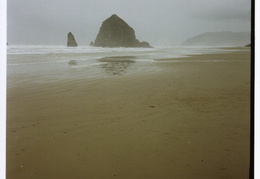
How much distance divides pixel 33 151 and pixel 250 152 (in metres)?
1.53

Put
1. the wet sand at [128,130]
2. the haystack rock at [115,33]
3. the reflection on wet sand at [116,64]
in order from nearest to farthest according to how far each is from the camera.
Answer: the wet sand at [128,130] → the haystack rock at [115,33] → the reflection on wet sand at [116,64]

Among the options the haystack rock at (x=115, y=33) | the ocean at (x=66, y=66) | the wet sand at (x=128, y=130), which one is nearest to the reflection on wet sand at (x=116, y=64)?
the ocean at (x=66, y=66)

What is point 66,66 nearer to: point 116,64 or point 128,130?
point 116,64

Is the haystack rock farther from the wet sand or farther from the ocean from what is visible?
the wet sand

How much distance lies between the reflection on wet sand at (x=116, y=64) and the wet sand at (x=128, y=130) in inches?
31.4

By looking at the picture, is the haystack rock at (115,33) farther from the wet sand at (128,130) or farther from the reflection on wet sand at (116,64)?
the wet sand at (128,130)

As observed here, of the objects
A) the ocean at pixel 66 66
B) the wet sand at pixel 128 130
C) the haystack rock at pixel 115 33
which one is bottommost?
the wet sand at pixel 128 130

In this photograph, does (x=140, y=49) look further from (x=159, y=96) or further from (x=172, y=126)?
(x=172, y=126)

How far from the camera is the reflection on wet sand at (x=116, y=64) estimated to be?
4.15m

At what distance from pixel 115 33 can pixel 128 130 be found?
91.7 inches

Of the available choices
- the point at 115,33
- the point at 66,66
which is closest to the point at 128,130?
the point at 115,33

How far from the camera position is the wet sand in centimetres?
164

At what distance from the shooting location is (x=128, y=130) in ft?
6.79

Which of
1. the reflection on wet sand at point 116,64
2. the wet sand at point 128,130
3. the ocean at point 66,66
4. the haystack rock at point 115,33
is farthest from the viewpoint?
the reflection on wet sand at point 116,64
